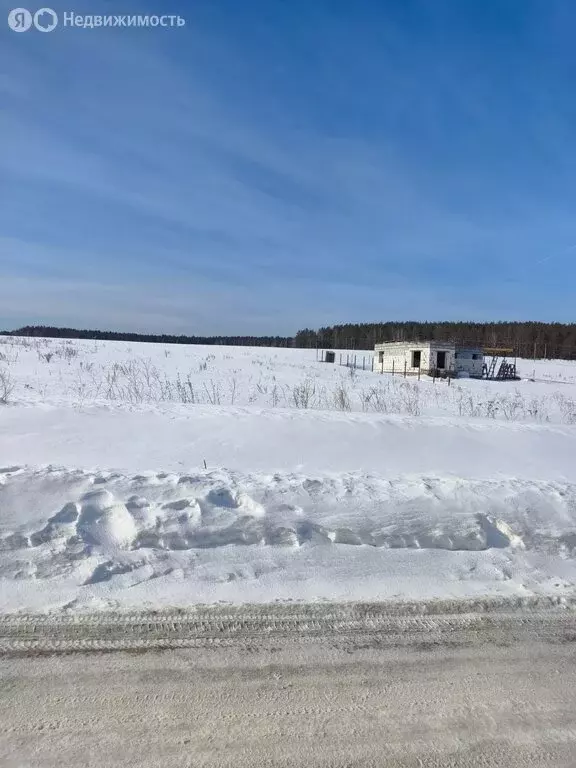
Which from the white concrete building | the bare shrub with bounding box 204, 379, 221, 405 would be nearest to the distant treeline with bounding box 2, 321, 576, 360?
the white concrete building

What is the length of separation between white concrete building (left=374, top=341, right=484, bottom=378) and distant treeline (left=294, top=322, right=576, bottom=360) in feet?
173

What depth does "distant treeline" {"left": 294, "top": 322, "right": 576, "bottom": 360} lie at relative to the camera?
101812 millimetres

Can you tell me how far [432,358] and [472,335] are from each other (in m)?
78.9

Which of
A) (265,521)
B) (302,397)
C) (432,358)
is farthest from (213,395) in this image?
(432,358)

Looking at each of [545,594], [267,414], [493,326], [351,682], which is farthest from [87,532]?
[493,326]

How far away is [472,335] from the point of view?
4579 inches

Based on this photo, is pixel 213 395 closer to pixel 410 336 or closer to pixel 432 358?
pixel 432 358

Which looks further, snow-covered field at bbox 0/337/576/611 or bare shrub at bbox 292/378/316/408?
bare shrub at bbox 292/378/316/408

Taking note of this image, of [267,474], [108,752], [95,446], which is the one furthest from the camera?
[95,446]

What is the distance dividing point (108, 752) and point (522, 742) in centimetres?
197

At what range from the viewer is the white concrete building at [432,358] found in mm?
43312

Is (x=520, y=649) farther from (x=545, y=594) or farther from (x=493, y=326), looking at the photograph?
(x=493, y=326)

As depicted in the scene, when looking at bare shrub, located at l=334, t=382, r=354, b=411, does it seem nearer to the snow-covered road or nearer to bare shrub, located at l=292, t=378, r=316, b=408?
bare shrub, located at l=292, t=378, r=316, b=408

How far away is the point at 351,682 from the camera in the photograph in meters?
3.06
